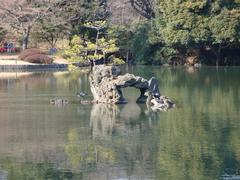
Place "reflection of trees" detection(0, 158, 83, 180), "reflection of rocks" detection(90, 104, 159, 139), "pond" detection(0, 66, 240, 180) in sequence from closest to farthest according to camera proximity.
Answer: "reflection of trees" detection(0, 158, 83, 180)
"pond" detection(0, 66, 240, 180)
"reflection of rocks" detection(90, 104, 159, 139)

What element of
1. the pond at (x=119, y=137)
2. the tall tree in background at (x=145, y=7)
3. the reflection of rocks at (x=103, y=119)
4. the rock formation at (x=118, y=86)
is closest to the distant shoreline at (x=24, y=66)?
the tall tree in background at (x=145, y=7)

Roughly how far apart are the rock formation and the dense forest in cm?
2272

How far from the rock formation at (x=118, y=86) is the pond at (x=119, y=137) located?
0.57m

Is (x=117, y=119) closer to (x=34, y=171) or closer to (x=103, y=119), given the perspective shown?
(x=103, y=119)

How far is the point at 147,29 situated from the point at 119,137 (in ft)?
130

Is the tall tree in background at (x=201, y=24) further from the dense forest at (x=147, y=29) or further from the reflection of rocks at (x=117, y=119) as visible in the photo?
the reflection of rocks at (x=117, y=119)

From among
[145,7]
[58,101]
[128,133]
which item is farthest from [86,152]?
[145,7]

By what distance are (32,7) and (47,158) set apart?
41.9 m

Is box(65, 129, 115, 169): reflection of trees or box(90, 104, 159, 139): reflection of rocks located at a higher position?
box(90, 104, 159, 139): reflection of rocks

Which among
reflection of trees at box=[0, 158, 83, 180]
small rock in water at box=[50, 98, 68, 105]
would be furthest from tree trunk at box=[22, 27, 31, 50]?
reflection of trees at box=[0, 158, 83, 180]

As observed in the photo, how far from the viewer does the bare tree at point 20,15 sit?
191ft

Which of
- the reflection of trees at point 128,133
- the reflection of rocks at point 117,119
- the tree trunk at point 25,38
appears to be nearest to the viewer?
the reflection of trees at point 128,133

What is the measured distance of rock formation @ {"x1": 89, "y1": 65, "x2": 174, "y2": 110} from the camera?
94.9 feet

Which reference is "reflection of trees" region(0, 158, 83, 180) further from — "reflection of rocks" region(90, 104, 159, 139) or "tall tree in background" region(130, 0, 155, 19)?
"tall tree in background" region(130, 0, 155, 19)
